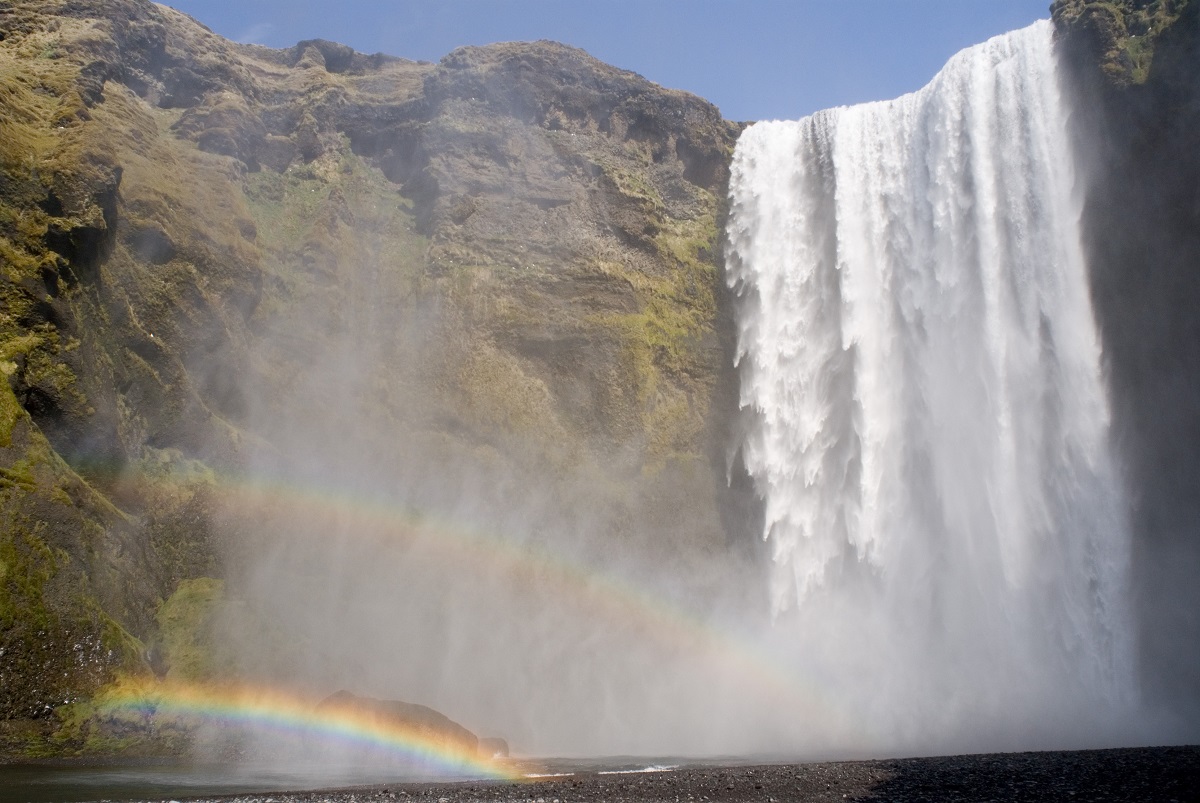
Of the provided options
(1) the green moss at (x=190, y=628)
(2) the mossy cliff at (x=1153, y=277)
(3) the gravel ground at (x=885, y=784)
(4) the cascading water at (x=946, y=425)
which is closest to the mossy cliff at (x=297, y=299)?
(1) the green moss at (x=190, y=628)

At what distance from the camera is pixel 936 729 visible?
2603 centimetres

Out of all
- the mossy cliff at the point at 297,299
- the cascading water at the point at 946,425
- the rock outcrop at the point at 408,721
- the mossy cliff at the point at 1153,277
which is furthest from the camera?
the cascading water at the point at 946,425

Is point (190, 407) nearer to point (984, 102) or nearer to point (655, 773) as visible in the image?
point (655, 773)

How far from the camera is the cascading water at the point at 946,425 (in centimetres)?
2798

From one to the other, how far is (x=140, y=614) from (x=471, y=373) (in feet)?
51.7

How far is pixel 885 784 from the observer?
48.9ft

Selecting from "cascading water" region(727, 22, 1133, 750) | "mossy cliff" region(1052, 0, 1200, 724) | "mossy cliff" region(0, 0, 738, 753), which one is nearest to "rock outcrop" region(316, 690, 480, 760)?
"mossy cliff" region(0, 0, 738, 753)

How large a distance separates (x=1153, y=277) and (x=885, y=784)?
22.3 m

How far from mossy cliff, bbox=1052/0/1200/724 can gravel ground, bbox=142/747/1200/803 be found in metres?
11.1

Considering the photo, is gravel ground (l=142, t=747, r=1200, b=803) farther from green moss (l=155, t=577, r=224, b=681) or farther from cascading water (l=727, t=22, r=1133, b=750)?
green moss (l=155, t=577, r=224, b=681)

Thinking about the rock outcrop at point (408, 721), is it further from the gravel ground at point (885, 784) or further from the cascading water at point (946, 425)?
the cascading water at point (946, 425)

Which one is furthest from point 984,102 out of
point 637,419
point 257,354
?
point 257,354

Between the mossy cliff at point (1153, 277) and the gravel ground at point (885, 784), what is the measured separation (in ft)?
36.5

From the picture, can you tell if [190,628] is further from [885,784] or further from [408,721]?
[885,784]
